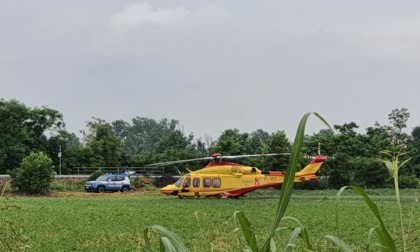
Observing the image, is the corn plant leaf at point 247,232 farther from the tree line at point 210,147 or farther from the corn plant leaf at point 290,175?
the tree line at point 210,147

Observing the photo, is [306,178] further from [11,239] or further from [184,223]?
[11,239]

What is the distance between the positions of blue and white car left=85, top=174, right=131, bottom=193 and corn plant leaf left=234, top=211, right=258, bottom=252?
87.0 feet

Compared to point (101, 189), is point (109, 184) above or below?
above

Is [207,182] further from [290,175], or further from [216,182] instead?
[290,175]

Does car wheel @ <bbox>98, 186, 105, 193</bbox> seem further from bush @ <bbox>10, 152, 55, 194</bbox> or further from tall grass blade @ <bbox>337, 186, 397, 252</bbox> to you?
tall grass blade @ <bbox>337, 186, 397, 252</bbox>

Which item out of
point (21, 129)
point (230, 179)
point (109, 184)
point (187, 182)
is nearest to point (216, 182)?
point (230, 179)

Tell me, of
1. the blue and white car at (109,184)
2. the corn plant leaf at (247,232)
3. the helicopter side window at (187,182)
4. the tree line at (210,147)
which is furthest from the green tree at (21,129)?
the corn plant leaf at (247,232)

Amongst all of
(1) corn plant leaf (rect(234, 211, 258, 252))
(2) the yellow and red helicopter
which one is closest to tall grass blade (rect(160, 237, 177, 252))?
(1) corn plant leaf (rect(234, 211, 258, 252))

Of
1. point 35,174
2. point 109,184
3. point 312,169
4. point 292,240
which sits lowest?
point 292,240

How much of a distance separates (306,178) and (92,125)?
25.6 m

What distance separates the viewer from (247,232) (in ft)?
3.22

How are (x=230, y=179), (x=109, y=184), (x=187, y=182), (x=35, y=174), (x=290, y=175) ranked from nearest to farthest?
(x=290, y=175) → (x=230, y=179) → (x=187, y=182) → (x=35, y=174) → (x=109, y=184)

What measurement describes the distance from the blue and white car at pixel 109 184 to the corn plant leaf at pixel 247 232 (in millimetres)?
26510

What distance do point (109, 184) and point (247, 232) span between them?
2663cm
